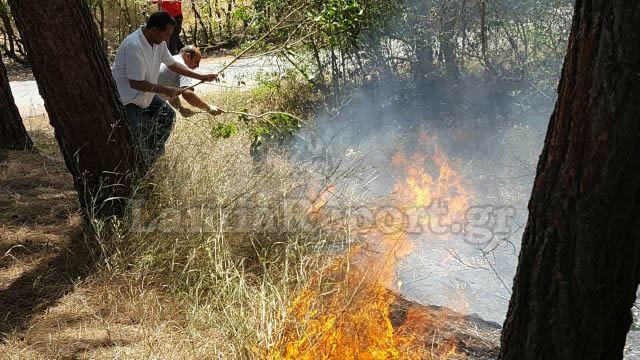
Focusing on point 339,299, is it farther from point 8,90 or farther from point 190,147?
point 8,90

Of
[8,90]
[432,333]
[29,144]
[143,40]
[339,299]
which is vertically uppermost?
[143,40]

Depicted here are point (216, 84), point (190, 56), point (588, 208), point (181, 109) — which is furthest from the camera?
point (216, 84)

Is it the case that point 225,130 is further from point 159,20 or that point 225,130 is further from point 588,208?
point 588,208

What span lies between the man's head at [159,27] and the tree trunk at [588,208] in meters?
4.17

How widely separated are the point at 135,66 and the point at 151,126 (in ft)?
1.70

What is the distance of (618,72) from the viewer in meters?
2.12

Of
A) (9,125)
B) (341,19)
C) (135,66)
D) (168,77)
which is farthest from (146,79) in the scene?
(9,125)

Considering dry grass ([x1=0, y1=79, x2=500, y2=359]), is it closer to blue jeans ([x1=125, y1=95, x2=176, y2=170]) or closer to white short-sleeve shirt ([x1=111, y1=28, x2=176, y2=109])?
blue jeans ([x1=125, y1=95, x2=176, y2=170])

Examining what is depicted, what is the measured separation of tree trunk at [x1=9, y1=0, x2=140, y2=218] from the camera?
4.61 m

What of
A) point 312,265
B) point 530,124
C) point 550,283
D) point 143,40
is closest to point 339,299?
point 312,265

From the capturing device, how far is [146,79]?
5.93m

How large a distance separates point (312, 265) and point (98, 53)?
2.12 m

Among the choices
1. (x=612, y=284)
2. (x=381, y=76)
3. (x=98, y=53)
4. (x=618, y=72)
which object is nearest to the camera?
(x=618, y=72)

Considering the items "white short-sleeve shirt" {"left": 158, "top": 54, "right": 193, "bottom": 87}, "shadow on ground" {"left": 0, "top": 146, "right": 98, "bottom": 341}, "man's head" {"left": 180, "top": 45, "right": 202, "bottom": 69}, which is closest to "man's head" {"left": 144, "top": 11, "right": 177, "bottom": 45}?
"white short-sleeve shirt" {"left": 158, "top": 54, "right": 193, "bottom": 87}
